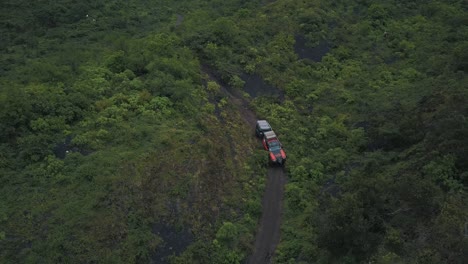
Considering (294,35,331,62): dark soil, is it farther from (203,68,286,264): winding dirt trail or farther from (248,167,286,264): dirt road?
(248,167,286,264): dirt road

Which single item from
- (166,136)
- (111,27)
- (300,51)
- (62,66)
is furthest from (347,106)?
(111,27)

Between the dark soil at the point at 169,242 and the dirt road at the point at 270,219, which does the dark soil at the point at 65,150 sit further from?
the dirt road at the point at 270,219

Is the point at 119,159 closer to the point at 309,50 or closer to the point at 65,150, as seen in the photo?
the point at 65,150

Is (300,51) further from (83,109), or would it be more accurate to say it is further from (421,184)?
(421,184)

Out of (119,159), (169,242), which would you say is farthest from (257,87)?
(169,242)

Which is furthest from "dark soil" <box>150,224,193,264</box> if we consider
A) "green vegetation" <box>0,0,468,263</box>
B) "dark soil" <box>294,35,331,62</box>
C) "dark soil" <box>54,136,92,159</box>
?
"dark soil" <box>294,35,331,62</box>

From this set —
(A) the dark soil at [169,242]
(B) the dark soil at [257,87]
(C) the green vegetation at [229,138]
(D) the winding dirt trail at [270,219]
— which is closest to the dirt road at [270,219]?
(D) the winding dirt trail at [270,219]
